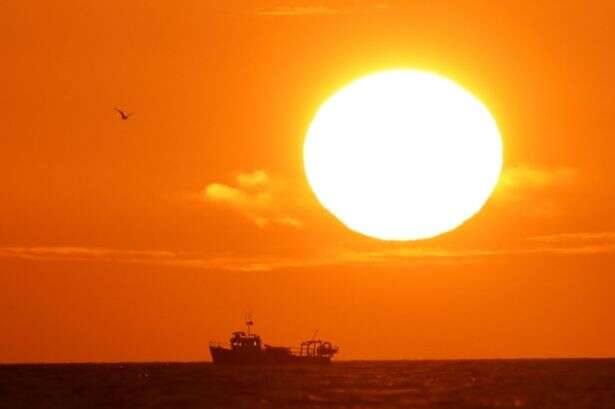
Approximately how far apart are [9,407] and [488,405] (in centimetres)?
5226

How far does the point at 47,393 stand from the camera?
178250mm

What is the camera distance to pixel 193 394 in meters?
168

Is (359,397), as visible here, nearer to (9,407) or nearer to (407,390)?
(407,390)

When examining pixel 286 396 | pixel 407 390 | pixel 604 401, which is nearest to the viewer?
pixel 604 401

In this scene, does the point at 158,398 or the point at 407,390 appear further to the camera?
the point at 407,390

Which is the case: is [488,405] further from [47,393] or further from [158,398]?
[47,393]

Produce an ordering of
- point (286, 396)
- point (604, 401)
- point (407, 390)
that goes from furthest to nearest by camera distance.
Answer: point (407, 390)
point (286, 396)
point (604, 401)

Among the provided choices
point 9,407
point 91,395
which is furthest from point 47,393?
point 9,407

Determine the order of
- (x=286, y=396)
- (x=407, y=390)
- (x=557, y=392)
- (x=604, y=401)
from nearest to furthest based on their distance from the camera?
(x=604, y=401)
(x=286, y=396)
(x=557, y=392)
(x=407, y=390)

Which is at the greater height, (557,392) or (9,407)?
(557,392)

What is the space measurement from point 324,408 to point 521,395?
41133 mm

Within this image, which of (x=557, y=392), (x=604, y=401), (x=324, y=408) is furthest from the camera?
(x=557, y=392)

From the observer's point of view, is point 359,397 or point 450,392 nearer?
point 359,397

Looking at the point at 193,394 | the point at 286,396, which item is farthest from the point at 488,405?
the point at 193,394
